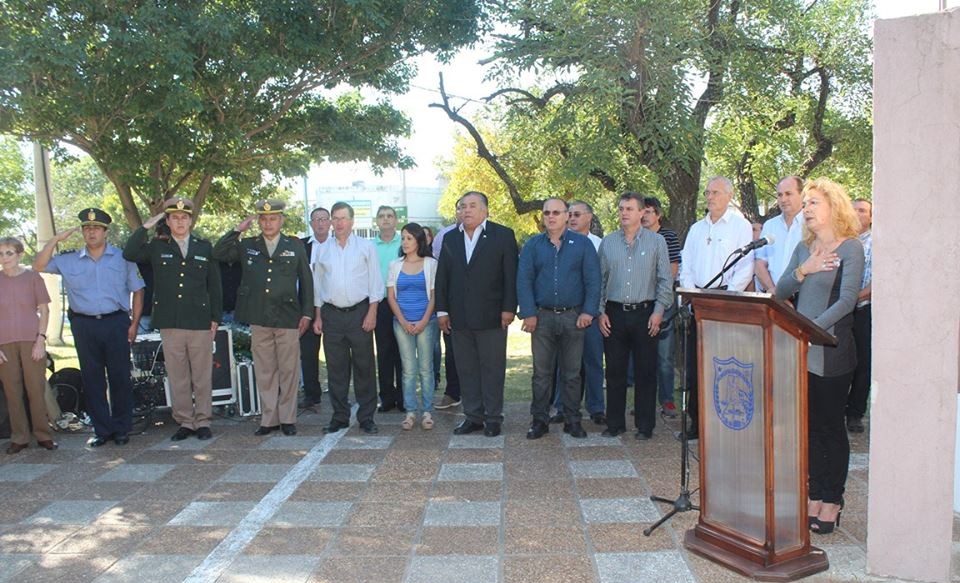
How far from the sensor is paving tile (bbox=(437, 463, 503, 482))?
5.61 m

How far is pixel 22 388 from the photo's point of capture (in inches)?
260

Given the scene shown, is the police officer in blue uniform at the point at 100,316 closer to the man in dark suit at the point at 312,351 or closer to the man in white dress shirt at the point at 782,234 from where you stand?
the man in dark suit at the point at 312,351

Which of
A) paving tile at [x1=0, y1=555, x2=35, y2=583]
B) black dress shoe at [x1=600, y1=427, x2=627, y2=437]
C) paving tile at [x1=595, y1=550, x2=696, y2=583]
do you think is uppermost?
paving tile at [x1=0, y1=555, x2=35, y2=583]

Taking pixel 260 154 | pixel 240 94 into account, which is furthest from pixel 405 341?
pixel 260 154

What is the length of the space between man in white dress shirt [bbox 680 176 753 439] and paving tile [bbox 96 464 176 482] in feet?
13.4

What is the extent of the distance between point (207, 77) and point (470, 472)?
6.48 meters

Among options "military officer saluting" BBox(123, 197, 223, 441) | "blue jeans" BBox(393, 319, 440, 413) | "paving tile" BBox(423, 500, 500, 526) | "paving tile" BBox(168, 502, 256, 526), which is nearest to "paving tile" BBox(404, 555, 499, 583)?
"paving tile" BBox(423, 500, 500, 526)

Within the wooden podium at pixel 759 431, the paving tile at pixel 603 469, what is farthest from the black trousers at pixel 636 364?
the wooden podium at pixel 759 431

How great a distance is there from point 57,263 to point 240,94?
4.42 m

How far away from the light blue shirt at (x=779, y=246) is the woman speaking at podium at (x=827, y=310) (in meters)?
1.57

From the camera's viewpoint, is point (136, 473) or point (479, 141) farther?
point (479, 141)

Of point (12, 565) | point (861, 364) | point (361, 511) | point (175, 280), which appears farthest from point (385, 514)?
point (861, 364)

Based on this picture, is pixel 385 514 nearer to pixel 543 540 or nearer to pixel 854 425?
pixel 543 540

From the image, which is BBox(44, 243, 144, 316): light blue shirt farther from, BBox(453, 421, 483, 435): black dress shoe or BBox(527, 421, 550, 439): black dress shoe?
BBox(527, 421, 550, 439): black dress shoe
